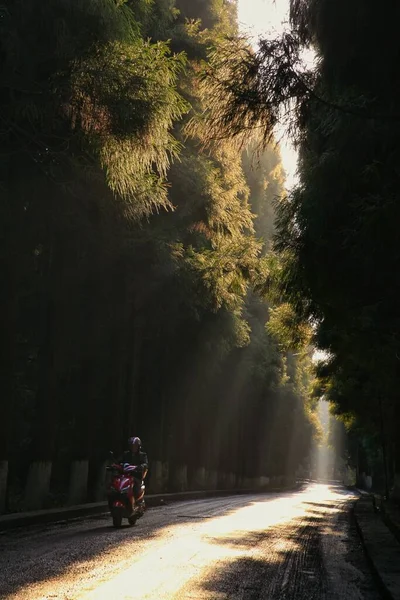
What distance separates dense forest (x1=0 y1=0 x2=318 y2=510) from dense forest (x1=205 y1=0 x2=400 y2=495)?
1.67 ft

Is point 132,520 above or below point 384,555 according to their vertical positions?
→ above

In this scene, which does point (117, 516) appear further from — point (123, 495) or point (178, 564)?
point (178, 564)

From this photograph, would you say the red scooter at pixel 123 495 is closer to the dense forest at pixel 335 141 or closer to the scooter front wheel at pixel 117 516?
the scooter front wheel at pixel 117 516

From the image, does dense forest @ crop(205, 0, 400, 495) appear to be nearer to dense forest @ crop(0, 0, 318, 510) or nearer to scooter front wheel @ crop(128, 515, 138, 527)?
dense forest @ crop(0, 0, 318, 510)

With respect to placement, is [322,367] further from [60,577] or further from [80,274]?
[60,577]

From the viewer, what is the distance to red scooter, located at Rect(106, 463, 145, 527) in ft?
46.1

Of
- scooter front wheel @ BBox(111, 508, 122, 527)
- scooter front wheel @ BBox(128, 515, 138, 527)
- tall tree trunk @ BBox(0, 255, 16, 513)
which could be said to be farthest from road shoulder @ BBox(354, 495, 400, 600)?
tall tree trunk @ BBox(0, 255, 16, 513)

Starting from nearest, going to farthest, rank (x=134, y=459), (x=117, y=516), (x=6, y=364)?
(x=117, y=516)
(x=6, y=364)
(x=134, y=459)

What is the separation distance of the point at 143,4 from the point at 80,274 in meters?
6.77

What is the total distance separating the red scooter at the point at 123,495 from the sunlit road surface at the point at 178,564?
29cm

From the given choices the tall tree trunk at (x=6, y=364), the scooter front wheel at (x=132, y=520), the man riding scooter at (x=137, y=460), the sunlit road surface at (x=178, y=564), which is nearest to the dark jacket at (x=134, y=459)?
the man riding scooter at (x=137, y=460)

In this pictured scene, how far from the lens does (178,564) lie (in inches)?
350

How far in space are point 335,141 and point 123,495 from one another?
7.31 m

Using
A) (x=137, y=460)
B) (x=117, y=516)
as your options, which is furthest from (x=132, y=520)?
(x=137, y=460)
